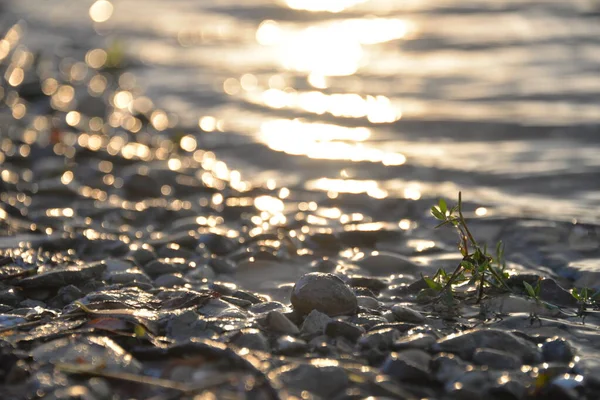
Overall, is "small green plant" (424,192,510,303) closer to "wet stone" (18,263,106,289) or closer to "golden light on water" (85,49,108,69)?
"wet stone" (18,263,106,289)

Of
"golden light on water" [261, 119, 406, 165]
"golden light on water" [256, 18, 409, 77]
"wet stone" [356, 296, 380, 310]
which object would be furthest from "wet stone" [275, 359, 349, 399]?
"golden light on water" [256, 18, 409, 77]

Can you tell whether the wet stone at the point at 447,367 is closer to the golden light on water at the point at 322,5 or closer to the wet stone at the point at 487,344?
the wet stone at the point at 487,344

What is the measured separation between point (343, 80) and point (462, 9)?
3.66 m

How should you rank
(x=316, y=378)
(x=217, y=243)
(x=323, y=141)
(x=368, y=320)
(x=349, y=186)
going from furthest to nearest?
1. (x=323, y=141)
2. (x=349, y=186)
3. (x=217, y=243)
4. (x=368, y=320)
5. (x=316, y=378)

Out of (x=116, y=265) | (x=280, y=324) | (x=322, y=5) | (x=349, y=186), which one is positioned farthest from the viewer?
(x=322, y=5)

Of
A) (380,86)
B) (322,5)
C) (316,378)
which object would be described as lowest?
(316,378)

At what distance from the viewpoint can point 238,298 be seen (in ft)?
11.1

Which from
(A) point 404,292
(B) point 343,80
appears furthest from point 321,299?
(B) point 343,80

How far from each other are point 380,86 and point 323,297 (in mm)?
4812

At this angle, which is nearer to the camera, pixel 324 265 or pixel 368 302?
pixel 368 302

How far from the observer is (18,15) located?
1102cm

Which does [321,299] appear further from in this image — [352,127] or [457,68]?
[457,68]

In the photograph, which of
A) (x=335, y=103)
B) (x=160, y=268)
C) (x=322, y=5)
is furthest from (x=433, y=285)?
(x=322, y=5)

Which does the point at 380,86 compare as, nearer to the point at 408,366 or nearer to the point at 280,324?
the point at 280,324
